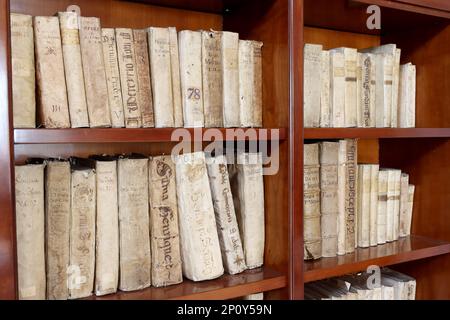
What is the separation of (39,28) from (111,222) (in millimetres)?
401

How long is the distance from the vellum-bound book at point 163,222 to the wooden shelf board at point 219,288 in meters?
0.03

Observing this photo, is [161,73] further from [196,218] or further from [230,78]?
[196,218]

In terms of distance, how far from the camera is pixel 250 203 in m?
0.99

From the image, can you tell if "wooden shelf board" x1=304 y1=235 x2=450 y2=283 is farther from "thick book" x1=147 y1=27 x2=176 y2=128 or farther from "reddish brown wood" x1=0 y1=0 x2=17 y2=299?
"reddish brown wood" x1=0 y1=0 x2=17 y2=299

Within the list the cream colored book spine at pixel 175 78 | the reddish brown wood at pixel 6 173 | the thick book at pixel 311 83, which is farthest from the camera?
the thick book at pixel 311 83

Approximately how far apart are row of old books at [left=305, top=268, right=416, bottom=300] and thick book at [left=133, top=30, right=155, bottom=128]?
62 cm

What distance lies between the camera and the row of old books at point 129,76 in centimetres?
79

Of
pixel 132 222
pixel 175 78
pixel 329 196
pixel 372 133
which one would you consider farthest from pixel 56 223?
pixel 372 133

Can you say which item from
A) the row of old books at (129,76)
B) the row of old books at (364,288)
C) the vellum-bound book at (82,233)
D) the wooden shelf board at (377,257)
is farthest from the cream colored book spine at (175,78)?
the row of old books at (364,288)

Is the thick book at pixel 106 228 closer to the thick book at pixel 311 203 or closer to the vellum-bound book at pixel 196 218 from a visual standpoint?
the vellum-bound book at pixel 196 218

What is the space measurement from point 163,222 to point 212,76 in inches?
13.6

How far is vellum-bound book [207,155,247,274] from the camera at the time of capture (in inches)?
37.6

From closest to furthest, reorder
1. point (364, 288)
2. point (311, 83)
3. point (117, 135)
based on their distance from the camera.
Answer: point (117, 135)
point (311, 83)
point (364, 288)
